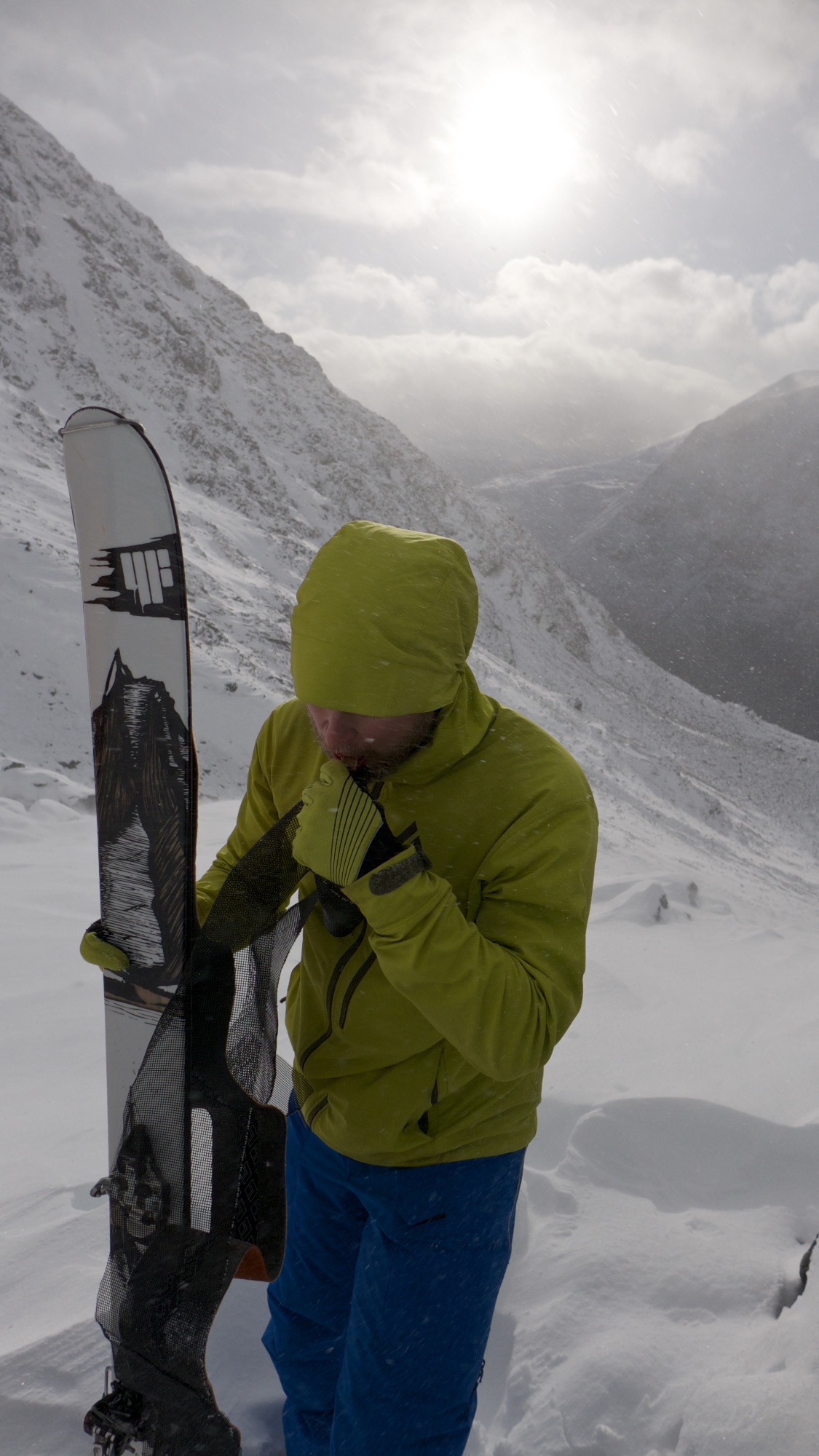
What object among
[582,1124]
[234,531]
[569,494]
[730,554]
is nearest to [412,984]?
[582,1124]

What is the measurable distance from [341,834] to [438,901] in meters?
0.19

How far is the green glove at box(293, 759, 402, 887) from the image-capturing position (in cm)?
128

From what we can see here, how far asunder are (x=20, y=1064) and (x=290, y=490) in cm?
3129

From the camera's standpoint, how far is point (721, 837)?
19.4 m


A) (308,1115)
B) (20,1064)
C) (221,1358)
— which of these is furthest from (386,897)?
(20,1064)

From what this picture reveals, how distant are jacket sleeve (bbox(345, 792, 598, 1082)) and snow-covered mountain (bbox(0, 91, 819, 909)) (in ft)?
21.8

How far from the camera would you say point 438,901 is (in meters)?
1.26

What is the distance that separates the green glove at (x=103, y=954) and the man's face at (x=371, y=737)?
0.84 meters

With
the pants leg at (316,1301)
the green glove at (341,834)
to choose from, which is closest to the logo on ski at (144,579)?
the green glove at (341,834)

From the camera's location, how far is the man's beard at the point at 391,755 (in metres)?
1.41

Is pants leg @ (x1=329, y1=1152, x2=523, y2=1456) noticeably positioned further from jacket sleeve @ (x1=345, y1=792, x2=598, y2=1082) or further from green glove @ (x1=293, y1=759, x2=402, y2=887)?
green glove @ (x1=293, y1=759, x2=402, y2=887)

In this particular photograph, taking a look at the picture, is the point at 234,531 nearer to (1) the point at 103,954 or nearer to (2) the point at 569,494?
(1) the point at 103,954

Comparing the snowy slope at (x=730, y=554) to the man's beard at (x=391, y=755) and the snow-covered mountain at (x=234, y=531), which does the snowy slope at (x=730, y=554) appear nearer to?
the snow-covered mountain at (x=234, y=531)

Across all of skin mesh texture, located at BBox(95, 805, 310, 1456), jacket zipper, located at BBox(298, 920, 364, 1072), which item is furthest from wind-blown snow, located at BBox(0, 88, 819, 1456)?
jacket zipper, located at BBox(298, 920, 364, 1072)
